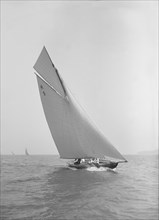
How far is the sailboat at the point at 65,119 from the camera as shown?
27.6 m

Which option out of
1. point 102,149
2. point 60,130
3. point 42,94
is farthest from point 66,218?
point 42,94

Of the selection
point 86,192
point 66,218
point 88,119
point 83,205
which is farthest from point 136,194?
point 88,119

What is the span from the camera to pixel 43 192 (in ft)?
53.9

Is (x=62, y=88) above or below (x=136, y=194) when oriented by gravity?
above

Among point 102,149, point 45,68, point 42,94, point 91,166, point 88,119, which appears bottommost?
point 91,166

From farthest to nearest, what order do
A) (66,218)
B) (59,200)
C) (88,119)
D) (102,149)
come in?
(88,119)
(102,149)
(59,200)
(66,218)

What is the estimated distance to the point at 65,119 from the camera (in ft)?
96.4

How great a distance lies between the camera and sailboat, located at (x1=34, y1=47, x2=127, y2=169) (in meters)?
27.6

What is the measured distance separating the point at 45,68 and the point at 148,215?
75.6ft

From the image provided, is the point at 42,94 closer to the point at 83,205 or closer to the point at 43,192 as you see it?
the point at 43,192

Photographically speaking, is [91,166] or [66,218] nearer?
[66,218]

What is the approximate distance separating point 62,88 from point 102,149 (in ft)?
29.1

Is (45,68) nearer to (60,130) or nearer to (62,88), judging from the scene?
(62,88)

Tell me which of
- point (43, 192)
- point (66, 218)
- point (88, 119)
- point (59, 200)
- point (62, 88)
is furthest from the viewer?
point (62, 88)
